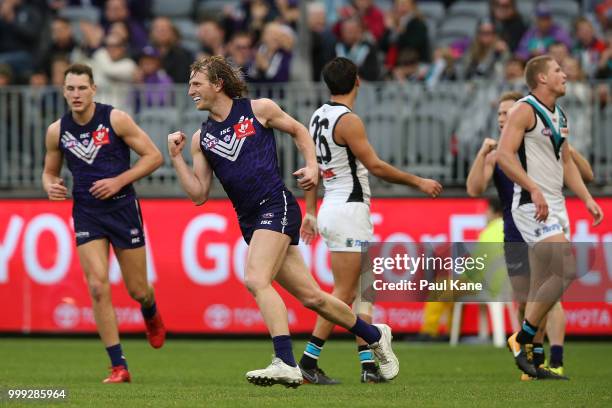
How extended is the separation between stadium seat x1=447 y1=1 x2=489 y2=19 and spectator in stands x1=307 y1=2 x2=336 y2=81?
2451 mm

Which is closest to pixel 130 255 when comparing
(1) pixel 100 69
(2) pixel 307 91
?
(2) pixel 307 91

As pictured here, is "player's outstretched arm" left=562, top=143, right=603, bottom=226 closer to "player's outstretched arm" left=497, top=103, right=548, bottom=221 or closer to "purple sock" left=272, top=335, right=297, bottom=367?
"player's outstretched arm" left=497, top=103, right=548, bottom=221

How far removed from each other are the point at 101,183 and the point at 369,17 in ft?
31.7

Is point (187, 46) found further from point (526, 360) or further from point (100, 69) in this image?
point (526, 360)

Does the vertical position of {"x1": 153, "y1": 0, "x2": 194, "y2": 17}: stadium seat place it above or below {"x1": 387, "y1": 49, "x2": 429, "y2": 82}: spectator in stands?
above

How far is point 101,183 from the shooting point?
36.3 feet

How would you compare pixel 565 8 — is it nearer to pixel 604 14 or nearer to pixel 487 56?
pixel 604 14

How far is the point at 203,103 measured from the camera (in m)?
9.70

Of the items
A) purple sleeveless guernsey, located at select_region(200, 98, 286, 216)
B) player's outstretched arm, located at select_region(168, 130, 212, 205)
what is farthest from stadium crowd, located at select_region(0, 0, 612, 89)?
player's outstretched arm, located at select_region(168, 130, 212, 205)

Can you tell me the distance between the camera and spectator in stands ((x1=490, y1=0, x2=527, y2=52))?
1872 centimetres

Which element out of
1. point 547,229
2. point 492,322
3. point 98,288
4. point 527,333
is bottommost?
point 492,322

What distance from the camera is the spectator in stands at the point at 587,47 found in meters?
17.4

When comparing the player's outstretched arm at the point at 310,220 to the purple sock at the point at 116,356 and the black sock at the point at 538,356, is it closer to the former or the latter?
the purple sock at the point at 116,356

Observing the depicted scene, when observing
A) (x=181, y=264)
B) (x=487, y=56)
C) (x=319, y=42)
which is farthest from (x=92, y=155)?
(x=319, y=42)
